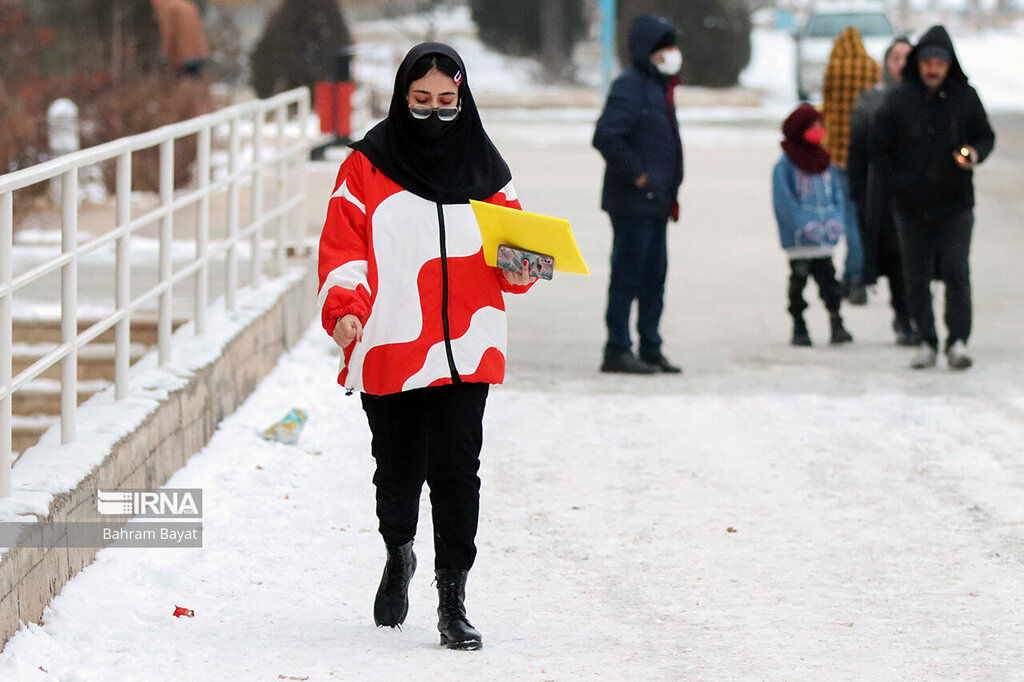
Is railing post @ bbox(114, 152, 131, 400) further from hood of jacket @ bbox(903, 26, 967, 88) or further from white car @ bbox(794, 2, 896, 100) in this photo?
white car @ bbox(794, 2, 896, 100)

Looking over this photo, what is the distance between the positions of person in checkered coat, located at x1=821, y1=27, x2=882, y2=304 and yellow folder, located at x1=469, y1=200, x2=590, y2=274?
6828 mm

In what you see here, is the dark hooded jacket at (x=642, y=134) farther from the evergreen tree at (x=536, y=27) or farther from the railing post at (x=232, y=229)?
the evergreen tree at (x=536, y=27)

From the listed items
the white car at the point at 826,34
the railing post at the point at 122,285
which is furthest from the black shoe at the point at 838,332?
the white car at the point at 826,34

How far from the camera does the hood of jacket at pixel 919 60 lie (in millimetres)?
9180

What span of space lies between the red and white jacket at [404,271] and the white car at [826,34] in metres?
26.2

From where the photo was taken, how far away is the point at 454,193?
4.87 metres

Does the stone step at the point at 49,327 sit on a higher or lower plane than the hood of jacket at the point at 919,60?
lower

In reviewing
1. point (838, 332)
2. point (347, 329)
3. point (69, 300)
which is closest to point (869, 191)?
point (838, 332)

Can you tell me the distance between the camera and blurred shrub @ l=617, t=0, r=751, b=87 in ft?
120

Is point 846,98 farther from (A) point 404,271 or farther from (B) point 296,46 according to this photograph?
(B) point 296,46

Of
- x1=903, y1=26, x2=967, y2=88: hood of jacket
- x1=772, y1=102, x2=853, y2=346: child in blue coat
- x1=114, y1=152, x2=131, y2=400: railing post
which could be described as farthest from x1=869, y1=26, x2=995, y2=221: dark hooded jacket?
x1=114, y1=152, x2=131, y2=400: railing post

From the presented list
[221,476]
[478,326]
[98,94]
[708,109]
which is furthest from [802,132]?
[708,109]

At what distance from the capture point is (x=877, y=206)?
10.1 meters

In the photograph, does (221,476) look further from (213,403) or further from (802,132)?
(802,132)
